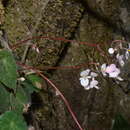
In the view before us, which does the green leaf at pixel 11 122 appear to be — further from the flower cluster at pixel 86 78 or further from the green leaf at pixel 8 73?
the flower cluster at pixel 86 78

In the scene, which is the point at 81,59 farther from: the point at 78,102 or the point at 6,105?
the point at 6,105

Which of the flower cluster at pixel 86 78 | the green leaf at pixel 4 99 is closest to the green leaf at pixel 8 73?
the green leaf at pixel 4 99

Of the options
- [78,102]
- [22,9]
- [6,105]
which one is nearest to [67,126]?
[78,102]

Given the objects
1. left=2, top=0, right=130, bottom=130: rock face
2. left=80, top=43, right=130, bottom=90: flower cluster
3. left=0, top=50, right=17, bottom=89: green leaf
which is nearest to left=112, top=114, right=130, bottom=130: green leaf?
left=80, top=43, right=130, bottom=90: flower cluster

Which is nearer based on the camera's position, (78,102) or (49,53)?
(49,53)

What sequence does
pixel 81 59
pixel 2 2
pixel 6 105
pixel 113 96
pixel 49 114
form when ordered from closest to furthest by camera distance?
pixel 6 105, pixel 2 2, pixel 49 114, pixel 81 59, pixel 113 96

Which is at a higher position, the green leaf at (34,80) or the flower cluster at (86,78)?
the green leaf at (34,80)
